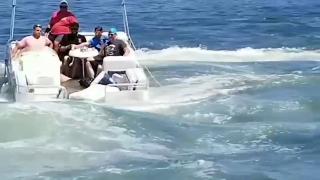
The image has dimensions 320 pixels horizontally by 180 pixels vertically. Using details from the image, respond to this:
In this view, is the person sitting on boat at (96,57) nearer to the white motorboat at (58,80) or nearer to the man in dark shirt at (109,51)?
the man in dark shirt at (109,51)

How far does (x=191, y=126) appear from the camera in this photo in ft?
29.9

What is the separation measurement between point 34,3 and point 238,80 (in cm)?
1230

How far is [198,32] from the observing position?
18281 mm

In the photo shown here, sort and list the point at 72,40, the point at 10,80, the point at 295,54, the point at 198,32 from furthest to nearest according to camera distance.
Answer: the point at 198,32, the point at 295,54, the point at 72,40, the point at 10,80

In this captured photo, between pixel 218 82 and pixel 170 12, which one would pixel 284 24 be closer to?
pixel 170 12

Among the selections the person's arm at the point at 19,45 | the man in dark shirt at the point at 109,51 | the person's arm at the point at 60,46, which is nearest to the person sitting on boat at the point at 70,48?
the person's arm at the point at 60,46

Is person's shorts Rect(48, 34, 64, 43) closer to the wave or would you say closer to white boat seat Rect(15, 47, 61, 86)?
white boat seat Rect(15, 47, 61, 86)

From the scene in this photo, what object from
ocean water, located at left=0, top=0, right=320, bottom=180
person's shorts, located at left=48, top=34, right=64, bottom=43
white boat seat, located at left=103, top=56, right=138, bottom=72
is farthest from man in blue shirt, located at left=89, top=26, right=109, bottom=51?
ocean water, located at left=0, top=0, right=320, bottom=180

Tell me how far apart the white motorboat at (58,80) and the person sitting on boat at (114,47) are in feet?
0.80

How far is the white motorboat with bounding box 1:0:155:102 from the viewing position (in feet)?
32.0

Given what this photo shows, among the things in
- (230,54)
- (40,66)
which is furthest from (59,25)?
(230,54)

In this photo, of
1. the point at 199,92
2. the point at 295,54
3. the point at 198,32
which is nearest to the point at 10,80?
the point at 199,92

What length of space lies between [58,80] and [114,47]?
125 centimetres

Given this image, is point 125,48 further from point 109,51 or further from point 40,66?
point 40,66
